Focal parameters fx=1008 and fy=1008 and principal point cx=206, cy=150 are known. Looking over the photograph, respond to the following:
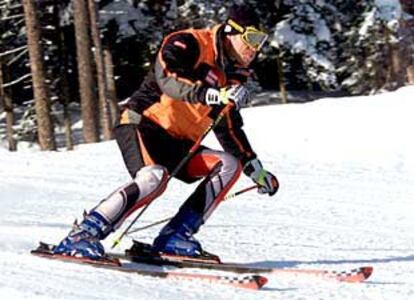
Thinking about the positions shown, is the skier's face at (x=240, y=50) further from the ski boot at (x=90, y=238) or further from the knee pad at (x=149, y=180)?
the ski boot at (x=90, y=238)

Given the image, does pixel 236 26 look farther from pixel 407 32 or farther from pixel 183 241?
pixel 407 32

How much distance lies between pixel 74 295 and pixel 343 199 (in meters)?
5.95

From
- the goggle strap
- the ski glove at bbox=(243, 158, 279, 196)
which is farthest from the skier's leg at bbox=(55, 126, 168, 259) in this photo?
the goggle strap

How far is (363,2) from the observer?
32188 millimetres

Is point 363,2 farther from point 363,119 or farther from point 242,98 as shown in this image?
point 242,98

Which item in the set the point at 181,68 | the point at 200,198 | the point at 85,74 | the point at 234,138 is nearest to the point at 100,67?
the point at 85,74

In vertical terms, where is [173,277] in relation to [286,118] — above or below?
above

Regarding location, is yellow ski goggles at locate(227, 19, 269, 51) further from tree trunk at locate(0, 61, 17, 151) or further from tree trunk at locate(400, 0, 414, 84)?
tree trunk at locate(400, 0, 414, 84)

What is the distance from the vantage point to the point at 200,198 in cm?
595

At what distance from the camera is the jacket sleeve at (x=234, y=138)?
19.7 ft

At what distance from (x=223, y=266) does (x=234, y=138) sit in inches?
30.5

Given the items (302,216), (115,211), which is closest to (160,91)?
(115,211)

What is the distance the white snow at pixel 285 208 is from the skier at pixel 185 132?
41 cm

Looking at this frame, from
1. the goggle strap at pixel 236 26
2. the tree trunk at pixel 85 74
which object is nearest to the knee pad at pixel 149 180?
the goggle strap at pixel 236 26
